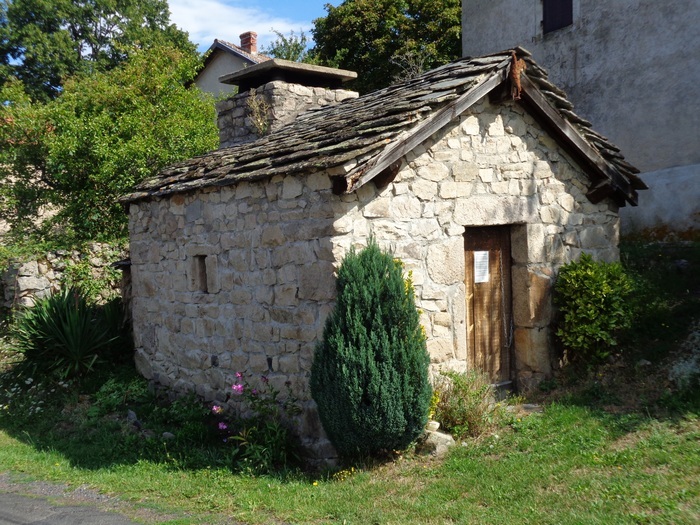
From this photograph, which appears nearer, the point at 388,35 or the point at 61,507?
the point at 61,507

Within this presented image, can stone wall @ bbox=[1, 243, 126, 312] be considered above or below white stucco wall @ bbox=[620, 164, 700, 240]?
below

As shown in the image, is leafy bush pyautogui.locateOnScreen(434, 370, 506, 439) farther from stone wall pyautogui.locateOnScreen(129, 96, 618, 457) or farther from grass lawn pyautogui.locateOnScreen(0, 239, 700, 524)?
stone wall pyautogui.locateOnScreen(129, 96, 618, 457)

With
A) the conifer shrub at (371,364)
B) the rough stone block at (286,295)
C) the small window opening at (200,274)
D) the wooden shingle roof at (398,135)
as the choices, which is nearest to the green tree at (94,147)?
the wooden shingle roof at (398,135)

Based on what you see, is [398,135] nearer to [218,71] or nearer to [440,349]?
[440,349]

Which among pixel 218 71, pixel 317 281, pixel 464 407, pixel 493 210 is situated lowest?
pixel 464 407

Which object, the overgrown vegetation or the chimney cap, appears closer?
the overgrown vegetation

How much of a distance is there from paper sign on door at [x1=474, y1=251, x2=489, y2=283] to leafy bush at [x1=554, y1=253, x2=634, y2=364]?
82 centimetres

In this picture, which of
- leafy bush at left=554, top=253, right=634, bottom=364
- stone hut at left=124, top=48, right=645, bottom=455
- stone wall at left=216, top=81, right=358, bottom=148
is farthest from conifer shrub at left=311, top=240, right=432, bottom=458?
stone wall at left=216, top=81, right=358, bottom=148

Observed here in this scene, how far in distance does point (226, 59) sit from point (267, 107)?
42.3 ft

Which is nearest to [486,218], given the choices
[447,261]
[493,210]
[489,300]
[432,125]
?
[493,210]

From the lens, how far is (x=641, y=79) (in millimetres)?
10922

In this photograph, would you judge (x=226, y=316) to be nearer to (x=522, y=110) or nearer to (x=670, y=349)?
(x=522, y=110)

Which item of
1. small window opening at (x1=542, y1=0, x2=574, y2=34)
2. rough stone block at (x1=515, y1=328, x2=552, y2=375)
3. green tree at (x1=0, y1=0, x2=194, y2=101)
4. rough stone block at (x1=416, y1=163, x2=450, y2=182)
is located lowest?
rough stone block at (x1=515, y1=328, x2=552, y2=375)

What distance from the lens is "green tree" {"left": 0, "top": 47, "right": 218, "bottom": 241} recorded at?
1145cm
